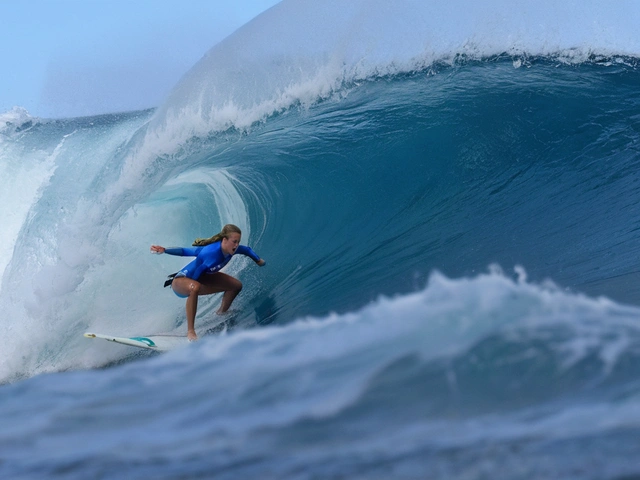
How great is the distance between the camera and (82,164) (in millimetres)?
7348

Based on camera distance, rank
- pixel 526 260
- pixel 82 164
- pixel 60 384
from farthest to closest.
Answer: pixel 82 164, pixel 526 260, pixel 60 384

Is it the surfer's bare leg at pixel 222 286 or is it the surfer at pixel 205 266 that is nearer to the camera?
the surfer at pixel 205 266

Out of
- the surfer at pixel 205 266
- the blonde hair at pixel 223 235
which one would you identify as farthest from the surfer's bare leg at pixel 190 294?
the blonde hair at pixel 223 235

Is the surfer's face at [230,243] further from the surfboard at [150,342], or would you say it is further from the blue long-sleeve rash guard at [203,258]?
the surfboard at [150,342]

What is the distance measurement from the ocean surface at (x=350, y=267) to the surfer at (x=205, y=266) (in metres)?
0.39

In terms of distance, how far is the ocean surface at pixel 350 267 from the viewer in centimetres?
245

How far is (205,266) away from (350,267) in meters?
1.35

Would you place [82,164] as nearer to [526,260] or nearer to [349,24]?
[349,24]

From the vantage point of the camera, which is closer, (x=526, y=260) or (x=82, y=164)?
(x=526, y=260)

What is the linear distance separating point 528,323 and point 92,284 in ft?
15.9

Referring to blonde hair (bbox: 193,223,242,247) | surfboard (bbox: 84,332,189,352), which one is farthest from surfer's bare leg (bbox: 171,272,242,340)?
blonde hair (bbox: 193,223,242,247)

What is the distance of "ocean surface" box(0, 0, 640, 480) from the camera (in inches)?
96.3

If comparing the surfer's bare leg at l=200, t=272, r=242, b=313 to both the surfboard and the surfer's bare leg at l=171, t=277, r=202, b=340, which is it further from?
the surfboard

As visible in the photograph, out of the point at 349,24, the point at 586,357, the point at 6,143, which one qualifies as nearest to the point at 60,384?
the point at 586,357
